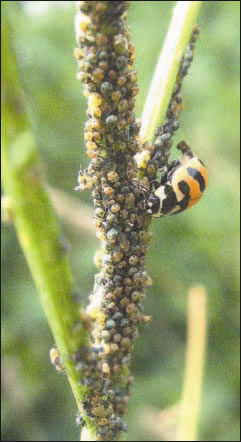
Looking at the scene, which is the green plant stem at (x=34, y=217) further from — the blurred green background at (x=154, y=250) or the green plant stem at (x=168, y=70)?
the blurred green background at (x=154, y=250)

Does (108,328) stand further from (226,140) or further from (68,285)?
(226,140)

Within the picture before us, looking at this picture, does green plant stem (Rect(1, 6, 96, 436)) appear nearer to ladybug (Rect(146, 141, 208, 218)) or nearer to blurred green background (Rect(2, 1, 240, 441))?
ladybug (Rect(146, 141, 208, 218))

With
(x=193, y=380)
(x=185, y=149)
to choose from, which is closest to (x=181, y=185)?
(x=185, y=149)

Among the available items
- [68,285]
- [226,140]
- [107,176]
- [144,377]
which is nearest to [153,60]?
[226,140]

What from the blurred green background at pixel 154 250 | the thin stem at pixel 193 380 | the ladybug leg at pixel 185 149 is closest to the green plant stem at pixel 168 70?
the ladybug leg at pixel 185 149

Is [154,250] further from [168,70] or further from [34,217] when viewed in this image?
[34,217]

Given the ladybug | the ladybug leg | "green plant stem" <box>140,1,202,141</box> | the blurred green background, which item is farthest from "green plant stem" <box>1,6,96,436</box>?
the blurred green background

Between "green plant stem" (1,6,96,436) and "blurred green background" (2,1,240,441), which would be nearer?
"green plant stem" (1,6,96,436)
